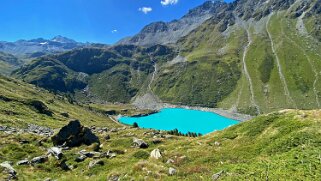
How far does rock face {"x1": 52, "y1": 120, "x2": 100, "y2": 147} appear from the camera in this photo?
47.2m

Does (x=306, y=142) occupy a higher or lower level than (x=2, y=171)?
higher

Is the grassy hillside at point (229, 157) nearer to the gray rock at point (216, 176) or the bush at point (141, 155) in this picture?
the bush at point (141, 155)

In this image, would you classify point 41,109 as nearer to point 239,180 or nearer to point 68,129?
point 68,129

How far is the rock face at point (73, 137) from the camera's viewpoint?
47.2 meters

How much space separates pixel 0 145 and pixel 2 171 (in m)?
12.5

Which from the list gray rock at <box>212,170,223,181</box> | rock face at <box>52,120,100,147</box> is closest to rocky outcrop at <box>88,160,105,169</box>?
rock face at <box>52,120,100,147</box>

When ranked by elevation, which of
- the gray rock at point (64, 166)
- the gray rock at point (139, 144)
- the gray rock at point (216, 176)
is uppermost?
the gray rock at point (216, 176)

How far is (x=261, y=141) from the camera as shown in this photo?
35.5 meters

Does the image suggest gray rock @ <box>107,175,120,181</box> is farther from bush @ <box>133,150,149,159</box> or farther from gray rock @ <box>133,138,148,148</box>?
gray rock @ <box>133,138,148,148</box>

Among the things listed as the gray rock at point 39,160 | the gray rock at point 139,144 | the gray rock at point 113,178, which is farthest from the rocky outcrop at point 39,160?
the gray rock at point 139,144

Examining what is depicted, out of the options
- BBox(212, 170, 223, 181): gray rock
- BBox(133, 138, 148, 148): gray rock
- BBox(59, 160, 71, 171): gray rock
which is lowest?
BBox(59, 160, 71, 171): gray rock

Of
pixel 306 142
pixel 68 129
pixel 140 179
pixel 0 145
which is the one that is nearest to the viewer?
pixel 140 179

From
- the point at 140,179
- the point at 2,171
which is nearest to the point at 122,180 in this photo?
the point at 140,179

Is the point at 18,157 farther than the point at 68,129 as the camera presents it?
No
